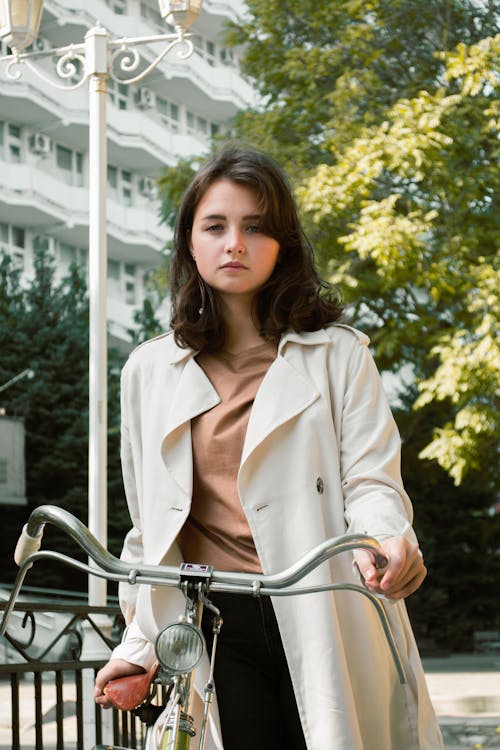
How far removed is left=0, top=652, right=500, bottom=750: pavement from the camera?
905 cm

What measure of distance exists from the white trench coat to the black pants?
45 mm

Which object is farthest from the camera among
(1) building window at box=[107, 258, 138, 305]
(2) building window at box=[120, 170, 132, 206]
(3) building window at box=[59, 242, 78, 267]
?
(2) building window at box=[120, 170, 132, 206]

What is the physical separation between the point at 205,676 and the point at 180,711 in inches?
18.1

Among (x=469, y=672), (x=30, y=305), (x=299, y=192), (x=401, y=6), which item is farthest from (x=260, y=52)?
(x=30, y=305)

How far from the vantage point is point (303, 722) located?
2.05 meters

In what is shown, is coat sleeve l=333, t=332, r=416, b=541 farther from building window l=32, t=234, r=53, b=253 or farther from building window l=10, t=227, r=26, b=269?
building window l=10, t=227, r=26, b=269

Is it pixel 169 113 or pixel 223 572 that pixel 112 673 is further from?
pixel 169 113

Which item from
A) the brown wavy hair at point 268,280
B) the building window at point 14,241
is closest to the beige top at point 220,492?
the brown wavy hair at point 268,280

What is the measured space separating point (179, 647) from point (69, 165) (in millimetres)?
34658

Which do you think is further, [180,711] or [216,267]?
[216,267]

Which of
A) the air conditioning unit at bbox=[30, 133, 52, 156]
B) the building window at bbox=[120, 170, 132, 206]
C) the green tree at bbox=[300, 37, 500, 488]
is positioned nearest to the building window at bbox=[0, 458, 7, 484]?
the air conditioning unit at bbox=[30, 133, 52, 156]

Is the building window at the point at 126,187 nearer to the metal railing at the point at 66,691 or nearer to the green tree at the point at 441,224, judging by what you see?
the metal railing at the point at 66,691

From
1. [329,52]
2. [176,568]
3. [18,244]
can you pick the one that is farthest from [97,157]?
[18,244]

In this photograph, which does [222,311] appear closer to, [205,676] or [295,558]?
[295,558]
